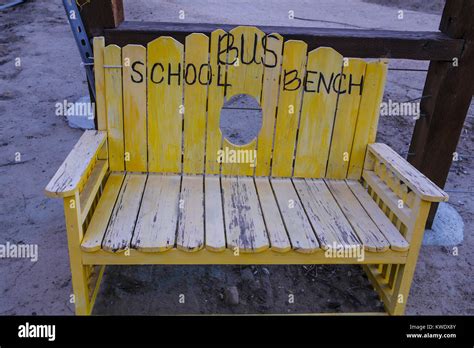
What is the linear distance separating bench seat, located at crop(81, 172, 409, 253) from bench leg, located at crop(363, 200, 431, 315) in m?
0.07

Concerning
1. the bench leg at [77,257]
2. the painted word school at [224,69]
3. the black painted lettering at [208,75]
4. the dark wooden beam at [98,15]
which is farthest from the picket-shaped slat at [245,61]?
the bench leg at [77,257]

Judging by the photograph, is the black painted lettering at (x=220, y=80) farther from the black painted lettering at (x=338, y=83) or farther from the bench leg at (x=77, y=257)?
the bench leg at (x=77, y=257)

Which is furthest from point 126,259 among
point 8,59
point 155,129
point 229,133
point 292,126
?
point 8,59

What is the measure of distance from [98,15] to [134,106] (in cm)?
54

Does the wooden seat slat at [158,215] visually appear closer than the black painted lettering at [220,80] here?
Yes

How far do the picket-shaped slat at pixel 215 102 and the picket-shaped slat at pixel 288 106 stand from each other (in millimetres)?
325

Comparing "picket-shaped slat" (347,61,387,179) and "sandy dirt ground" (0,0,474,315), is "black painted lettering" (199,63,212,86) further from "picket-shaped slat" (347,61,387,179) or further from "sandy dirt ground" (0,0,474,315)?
"sandy dirt ground" (0,0,474,315)

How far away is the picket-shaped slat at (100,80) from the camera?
89.2 inches

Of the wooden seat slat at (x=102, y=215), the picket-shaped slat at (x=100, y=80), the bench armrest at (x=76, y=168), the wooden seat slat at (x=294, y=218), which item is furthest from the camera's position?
the picket-shaped slat at (x=100, y=80)

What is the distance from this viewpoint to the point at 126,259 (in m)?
1.94

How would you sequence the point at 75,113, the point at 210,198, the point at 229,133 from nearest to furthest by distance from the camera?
the point at 210,198
the point at 229,133
the point at 75,113

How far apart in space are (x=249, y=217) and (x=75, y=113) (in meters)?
3.30

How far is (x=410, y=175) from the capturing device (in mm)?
2146

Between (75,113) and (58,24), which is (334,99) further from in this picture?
(58,24)
